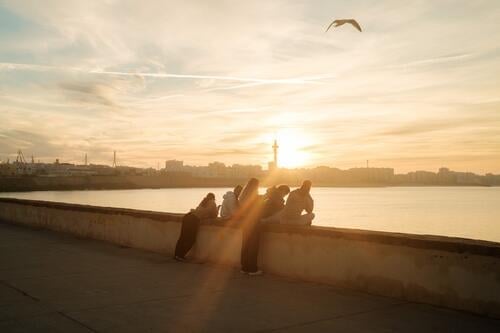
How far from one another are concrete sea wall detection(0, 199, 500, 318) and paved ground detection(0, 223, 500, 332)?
0.61ft

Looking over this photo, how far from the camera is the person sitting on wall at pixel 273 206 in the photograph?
25.6 feet

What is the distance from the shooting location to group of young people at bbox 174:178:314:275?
749 centimetres

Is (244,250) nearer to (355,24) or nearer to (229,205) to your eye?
(229,205)

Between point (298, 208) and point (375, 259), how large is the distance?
2.06 metres

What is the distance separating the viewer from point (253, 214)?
7.63 meters

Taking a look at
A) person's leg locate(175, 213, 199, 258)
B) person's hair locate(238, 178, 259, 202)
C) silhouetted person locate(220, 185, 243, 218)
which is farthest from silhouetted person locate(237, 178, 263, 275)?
person's leg locate(175, 213, 199, 258)

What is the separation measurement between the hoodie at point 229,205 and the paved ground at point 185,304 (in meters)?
0.95

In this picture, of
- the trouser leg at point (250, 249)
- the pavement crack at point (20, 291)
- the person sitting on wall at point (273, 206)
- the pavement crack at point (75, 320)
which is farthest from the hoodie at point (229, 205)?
the pavement crack at point (75, 320)

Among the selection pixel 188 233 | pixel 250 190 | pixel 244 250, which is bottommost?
pixel 244 250

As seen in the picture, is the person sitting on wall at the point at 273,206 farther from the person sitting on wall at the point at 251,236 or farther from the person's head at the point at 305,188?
the person's head at the point at 305,188

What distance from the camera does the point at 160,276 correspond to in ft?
24.1

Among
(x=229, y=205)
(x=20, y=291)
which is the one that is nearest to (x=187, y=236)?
(x=229, y=205)

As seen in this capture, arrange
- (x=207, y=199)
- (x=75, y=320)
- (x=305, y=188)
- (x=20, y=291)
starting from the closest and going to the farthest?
(x=75, y=320)
(x=20, y=291)
(x=305, y=188)
(x=207, y=199)

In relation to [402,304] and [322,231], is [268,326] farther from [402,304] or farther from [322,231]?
[322,231]
